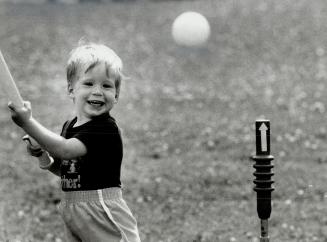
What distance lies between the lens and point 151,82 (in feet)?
51.5

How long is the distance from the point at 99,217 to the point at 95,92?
59cm

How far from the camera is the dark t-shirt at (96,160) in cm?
368

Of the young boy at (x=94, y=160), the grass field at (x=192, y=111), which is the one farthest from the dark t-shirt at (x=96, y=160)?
the grass field at (x=192, y=111)

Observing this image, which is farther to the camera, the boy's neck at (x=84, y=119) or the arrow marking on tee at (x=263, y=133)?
the arrow marking on tee at (x=263, y=133)

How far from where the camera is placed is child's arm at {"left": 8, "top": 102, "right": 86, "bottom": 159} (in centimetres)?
326

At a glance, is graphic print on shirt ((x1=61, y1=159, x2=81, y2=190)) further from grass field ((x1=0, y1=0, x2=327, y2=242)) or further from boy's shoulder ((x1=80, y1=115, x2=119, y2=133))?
grass field ((x1=0, y1=0, x2=327, y2=242))

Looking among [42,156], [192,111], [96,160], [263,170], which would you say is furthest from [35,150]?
[192,111]

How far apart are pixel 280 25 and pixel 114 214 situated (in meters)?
16.5

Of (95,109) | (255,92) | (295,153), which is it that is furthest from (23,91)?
(95,109)

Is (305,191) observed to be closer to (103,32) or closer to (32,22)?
(103,32)

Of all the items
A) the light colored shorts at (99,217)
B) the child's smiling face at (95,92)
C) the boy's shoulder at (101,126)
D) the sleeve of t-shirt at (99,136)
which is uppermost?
the child's smiling face at (95,92)

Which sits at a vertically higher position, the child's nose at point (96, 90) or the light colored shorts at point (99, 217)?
the child's nose at point (96, 90)

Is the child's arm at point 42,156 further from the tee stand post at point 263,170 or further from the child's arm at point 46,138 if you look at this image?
the tee stand post at point 263,170

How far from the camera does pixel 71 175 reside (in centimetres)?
374
